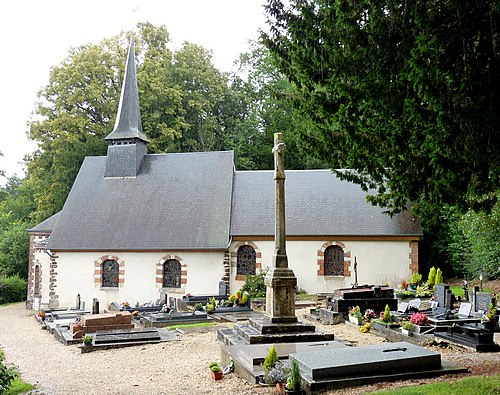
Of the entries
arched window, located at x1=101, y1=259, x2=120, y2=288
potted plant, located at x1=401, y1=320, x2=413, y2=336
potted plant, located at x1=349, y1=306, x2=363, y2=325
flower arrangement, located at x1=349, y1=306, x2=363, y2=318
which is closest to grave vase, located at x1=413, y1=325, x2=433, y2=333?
potted plant, located at x1=401, y1=320, x2=413, y2=336

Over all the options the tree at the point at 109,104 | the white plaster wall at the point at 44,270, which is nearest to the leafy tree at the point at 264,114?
the tree at the point at 109,104

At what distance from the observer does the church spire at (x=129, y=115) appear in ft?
87.1

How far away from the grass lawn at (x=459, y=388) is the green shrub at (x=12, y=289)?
92.0 ft

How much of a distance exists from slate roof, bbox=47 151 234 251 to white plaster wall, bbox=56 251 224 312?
509mm

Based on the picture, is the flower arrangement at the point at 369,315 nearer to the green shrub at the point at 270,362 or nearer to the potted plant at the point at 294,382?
the green shrub at the point at 270,362

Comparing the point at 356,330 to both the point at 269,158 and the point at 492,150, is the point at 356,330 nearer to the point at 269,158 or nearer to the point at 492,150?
the point at 492,150

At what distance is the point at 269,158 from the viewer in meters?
34.2

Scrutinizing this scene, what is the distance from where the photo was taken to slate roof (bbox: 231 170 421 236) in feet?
76.2

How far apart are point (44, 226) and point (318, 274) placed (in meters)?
14.6

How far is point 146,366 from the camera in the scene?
10750 mm

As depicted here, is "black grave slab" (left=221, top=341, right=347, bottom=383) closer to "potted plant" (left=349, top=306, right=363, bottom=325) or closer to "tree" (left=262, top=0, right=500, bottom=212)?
"tree" (left=262, top=0, right=500, bottom=212)

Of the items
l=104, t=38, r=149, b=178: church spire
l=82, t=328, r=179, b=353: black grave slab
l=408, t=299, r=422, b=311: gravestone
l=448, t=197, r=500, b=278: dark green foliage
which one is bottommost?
l=82, t=328, r=179, b=353: black grave slab

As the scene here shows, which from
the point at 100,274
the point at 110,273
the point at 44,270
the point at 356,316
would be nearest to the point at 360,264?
the point at 356,316

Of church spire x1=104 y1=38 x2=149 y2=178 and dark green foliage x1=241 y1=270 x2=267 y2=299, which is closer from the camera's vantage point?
dark green foliage x1=241 y1=270 x2=267 y2=299
